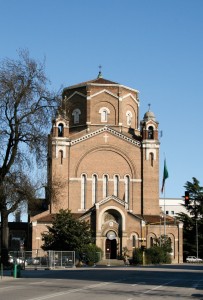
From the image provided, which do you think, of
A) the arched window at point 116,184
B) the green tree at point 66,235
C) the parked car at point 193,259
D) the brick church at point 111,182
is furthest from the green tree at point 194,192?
the green tree at point 66,235

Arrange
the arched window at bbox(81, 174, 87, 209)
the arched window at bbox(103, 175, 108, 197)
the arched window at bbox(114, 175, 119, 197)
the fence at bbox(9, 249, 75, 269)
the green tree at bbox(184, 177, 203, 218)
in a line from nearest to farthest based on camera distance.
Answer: the fence at bbox(9, 249, 75, 269)
the arched window at bbox(81, 174, 87, 209)
the arched window at bbox(103, 175, 108, 197)
the arched window at bbox(114, 175, 119, 197)
the green tree at bbox(184, 177, 203, 218)

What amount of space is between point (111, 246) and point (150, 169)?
11.2 m

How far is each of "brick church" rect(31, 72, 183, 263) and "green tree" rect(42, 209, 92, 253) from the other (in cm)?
694

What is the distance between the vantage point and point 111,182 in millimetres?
77750

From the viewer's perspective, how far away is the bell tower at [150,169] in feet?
255

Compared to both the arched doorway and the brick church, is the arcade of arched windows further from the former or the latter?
the arched doorway

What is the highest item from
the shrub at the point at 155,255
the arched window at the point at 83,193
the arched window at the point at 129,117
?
the arched window at the point at 129,117

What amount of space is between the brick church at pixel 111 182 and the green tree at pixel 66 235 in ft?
22.8

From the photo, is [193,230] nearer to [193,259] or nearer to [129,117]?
[193,259]

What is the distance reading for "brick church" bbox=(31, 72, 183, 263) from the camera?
2906 inches

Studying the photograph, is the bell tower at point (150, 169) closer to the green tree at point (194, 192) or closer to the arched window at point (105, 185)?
the arched window at point (105, 185)

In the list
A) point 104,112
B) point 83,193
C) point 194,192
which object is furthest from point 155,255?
point 194,192

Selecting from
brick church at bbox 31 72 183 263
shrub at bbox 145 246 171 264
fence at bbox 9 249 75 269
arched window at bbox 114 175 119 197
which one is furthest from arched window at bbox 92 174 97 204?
fence at bbox 9 249 75 269

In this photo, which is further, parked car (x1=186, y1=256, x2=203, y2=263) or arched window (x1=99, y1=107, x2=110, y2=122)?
parked car (x1=186, y1=256, x2=203, y2=263)
